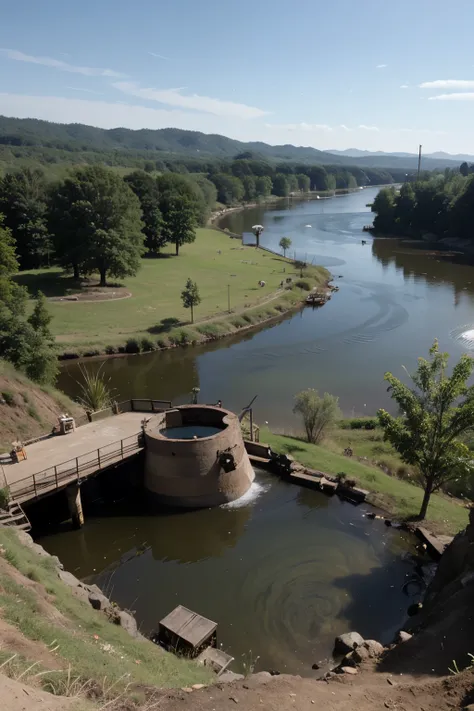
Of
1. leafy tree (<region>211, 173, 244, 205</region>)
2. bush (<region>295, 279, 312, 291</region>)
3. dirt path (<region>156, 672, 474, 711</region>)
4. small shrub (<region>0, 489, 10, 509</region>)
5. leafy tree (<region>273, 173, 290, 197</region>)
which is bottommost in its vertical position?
small shrub (<region>0, 489, 10, 509</region>)

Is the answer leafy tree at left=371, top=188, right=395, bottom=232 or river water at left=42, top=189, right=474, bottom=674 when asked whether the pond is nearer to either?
river water at left=42, top=189, right=474, bottom=674

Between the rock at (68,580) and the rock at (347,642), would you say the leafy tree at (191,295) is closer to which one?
the rock at (68,580)

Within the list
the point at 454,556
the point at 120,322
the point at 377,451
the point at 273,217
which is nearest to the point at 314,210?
the point at 273,217

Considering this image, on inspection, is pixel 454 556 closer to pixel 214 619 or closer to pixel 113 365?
pixel 214 619

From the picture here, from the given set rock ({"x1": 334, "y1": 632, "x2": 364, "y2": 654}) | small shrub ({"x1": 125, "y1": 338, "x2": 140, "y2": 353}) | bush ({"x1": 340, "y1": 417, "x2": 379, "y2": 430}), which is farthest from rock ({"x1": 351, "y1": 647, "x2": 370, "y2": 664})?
small shrub ({"x1": 125, "y1": 338, "x2": 140, "y2": 353})

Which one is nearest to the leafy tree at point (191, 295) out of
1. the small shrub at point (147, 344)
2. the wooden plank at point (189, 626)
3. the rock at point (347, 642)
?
the small shrub at point (147, 344)

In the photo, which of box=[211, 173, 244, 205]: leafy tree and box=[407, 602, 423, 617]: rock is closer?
box=[407, 602, 423, 617]: rock

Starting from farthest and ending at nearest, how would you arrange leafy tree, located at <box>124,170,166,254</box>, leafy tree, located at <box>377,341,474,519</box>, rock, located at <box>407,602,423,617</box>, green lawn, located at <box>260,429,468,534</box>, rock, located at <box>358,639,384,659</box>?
leafy tree, located at <box>124,170,166,254</box>, green lawn, located at <box>260,429,468,534</box>, leafy tree, located at <box>377,341,474,519</box>, rock, located at <box>407,602,423,617</box>, rock, located at <box>358,639,384,659</box>
